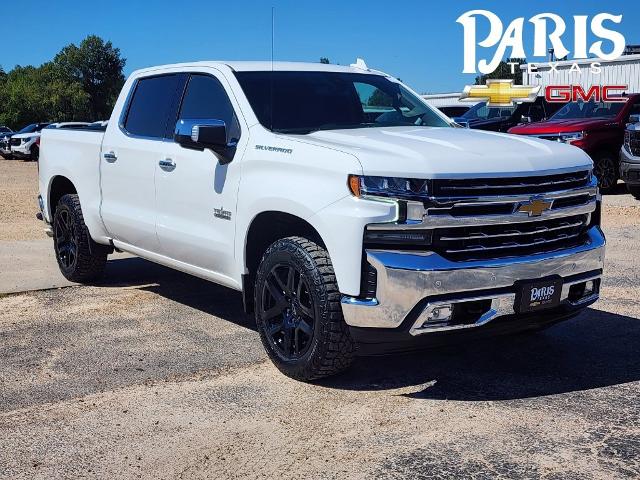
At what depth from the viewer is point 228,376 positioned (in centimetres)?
525

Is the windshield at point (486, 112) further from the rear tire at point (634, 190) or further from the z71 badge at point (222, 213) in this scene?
the z71 badge at point (222, 213)

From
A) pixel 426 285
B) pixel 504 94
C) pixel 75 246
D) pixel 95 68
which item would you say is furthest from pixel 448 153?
pixel 95 68

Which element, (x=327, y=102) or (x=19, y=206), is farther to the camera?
(x=19, y=206)

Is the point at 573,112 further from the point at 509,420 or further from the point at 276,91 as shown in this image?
the point at 509,420

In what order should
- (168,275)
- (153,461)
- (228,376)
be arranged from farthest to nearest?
(168,275), (228,376), (153,461)

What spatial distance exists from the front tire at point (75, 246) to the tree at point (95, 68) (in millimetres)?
98241

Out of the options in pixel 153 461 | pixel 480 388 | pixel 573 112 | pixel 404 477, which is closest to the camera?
pixel 404 477

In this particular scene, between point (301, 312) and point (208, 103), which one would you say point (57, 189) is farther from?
point (301, 312)

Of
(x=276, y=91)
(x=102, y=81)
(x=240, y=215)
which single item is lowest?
(x=240, y=215)

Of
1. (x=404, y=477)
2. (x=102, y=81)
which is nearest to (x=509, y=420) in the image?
(x=404, y=477)

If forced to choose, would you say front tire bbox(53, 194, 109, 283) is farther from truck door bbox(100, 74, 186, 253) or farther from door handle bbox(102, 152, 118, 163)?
door handle bbox(102, 152, 118, 163)

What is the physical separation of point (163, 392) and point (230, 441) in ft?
2.93

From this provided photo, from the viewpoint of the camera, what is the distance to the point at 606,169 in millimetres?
15734

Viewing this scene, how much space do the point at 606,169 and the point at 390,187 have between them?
40.2 feet
